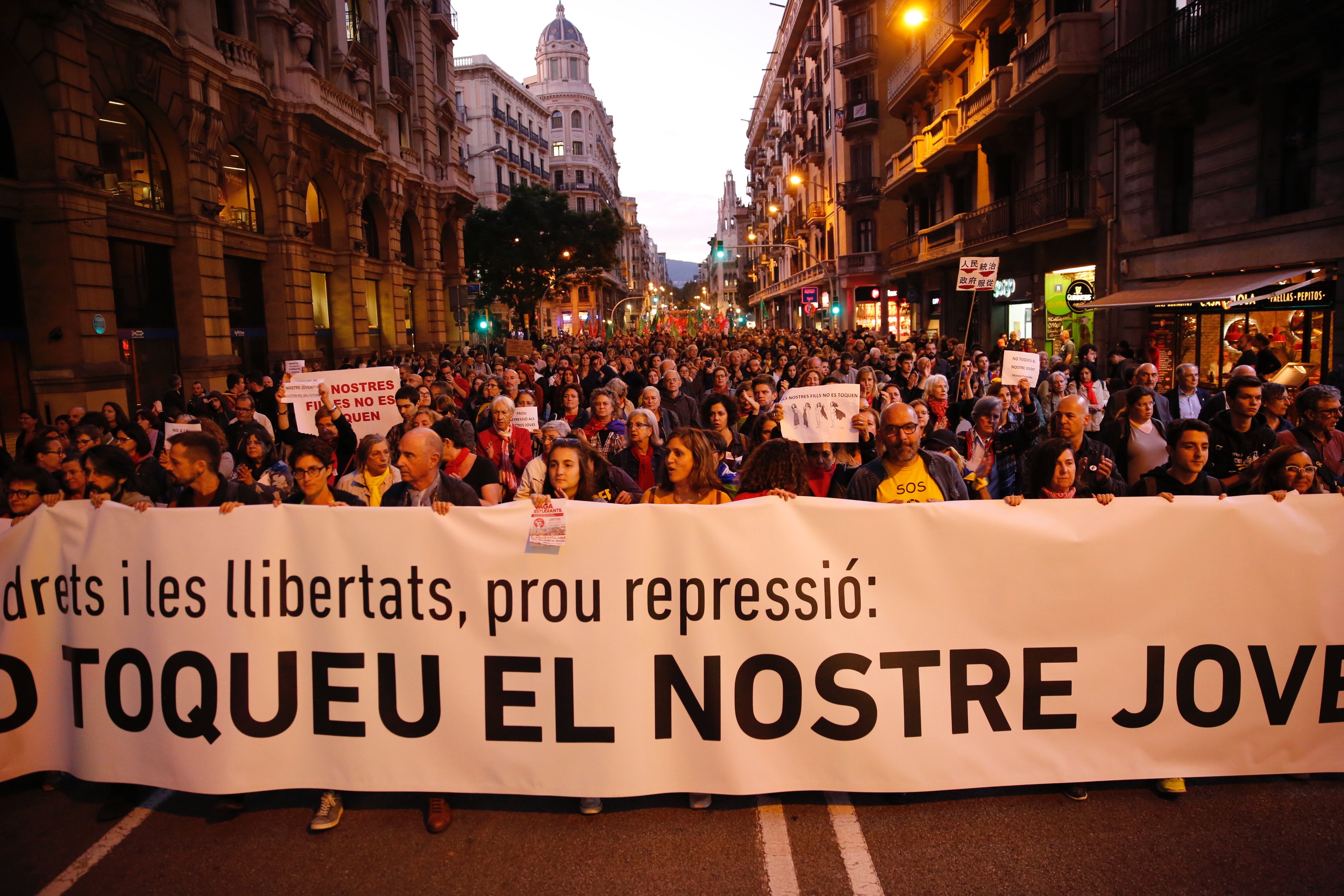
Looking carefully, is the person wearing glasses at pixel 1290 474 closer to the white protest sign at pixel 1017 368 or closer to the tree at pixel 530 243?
the white protest sign at pixel 1017 368

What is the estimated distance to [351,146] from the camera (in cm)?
2717

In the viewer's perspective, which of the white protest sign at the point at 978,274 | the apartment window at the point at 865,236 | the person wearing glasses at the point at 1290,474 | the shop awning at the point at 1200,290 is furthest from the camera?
the apartment window at the point at 865,236

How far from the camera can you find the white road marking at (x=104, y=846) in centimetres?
347

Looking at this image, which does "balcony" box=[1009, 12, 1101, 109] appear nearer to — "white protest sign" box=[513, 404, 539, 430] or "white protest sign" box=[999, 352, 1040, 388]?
"white protest sign" box=[999, 352, 1040, 388]

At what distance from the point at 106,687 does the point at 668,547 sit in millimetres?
2742

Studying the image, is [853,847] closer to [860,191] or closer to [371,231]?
[371,231]

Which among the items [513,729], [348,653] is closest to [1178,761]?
[513,729]

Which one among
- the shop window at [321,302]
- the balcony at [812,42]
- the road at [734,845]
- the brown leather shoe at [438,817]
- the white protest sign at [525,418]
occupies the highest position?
the balcony at [812,42]

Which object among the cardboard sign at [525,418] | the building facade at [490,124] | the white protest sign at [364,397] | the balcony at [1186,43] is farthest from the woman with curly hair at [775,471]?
the building facade at [490,124]

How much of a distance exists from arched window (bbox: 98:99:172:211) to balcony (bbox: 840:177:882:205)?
35.3 m

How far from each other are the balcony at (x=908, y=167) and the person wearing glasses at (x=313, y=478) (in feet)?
98.2

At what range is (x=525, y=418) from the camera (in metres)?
7.88

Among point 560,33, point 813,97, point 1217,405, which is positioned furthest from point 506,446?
point 560,33

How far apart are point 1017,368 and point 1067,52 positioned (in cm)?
1443
